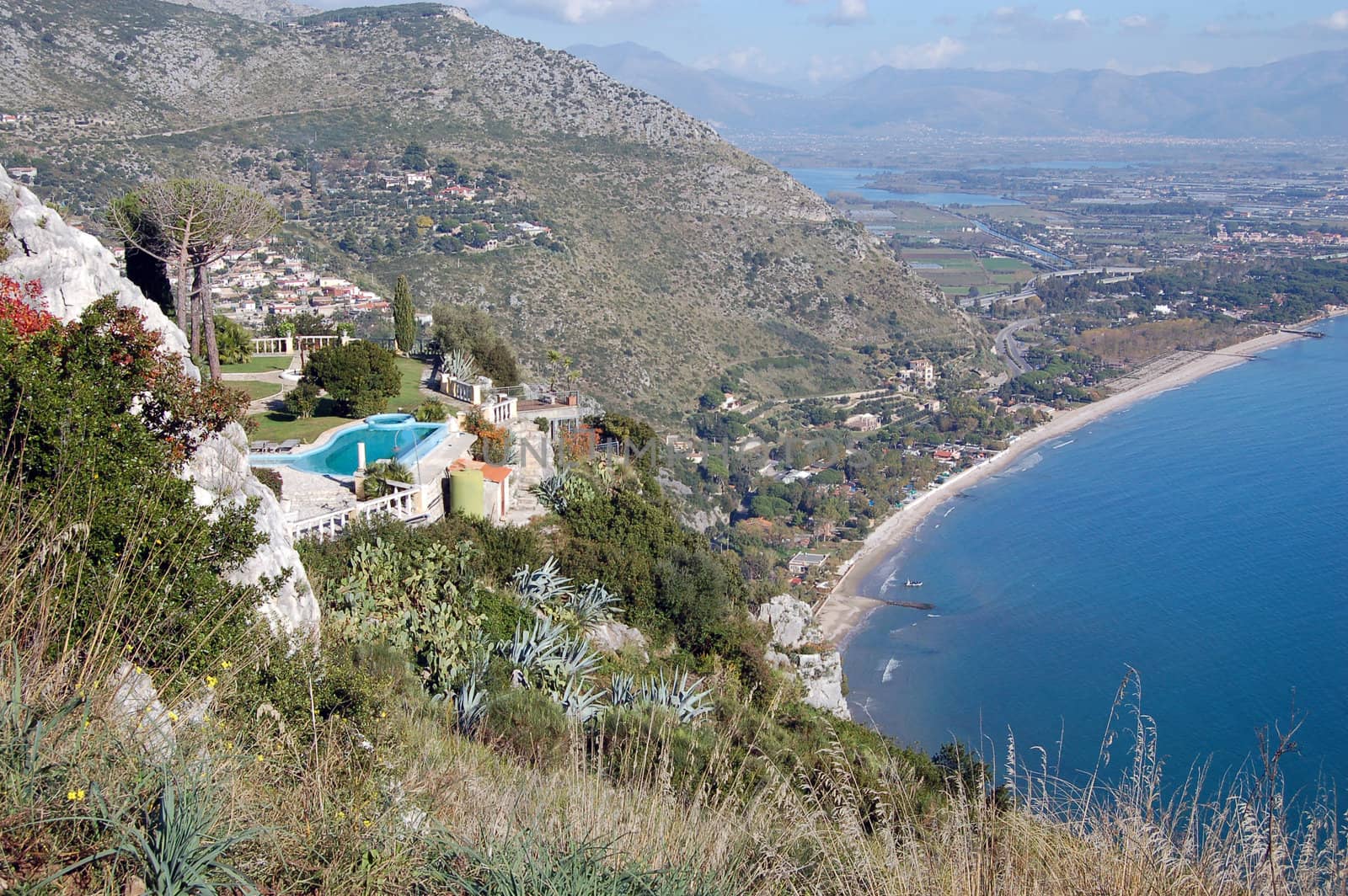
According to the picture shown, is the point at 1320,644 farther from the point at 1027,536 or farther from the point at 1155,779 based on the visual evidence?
the point at 1155,779

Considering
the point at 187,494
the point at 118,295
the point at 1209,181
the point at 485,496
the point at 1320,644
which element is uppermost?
the point at 1209,181

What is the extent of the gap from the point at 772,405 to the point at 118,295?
123 ft

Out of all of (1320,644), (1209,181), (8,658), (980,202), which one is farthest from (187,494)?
(1209,181)

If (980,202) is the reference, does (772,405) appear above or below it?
below

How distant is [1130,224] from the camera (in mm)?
106812

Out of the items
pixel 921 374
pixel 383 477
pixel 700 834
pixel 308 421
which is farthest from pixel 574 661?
pixel 921 374

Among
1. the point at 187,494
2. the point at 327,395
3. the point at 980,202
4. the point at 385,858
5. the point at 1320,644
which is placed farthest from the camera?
the point at 980,202

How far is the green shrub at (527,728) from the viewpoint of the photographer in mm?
4406

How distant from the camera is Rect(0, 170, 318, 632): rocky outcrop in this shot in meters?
5.82

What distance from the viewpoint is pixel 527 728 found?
16.1 feet

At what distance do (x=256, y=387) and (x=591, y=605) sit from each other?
27.2 ft

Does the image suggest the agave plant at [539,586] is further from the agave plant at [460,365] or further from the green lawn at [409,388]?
the agave plant at [460,365]

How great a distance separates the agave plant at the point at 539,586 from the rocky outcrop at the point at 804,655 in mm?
3005

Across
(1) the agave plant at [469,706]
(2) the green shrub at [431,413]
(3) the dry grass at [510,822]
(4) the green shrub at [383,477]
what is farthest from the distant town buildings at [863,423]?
(3) the dry grass at [510,822]
